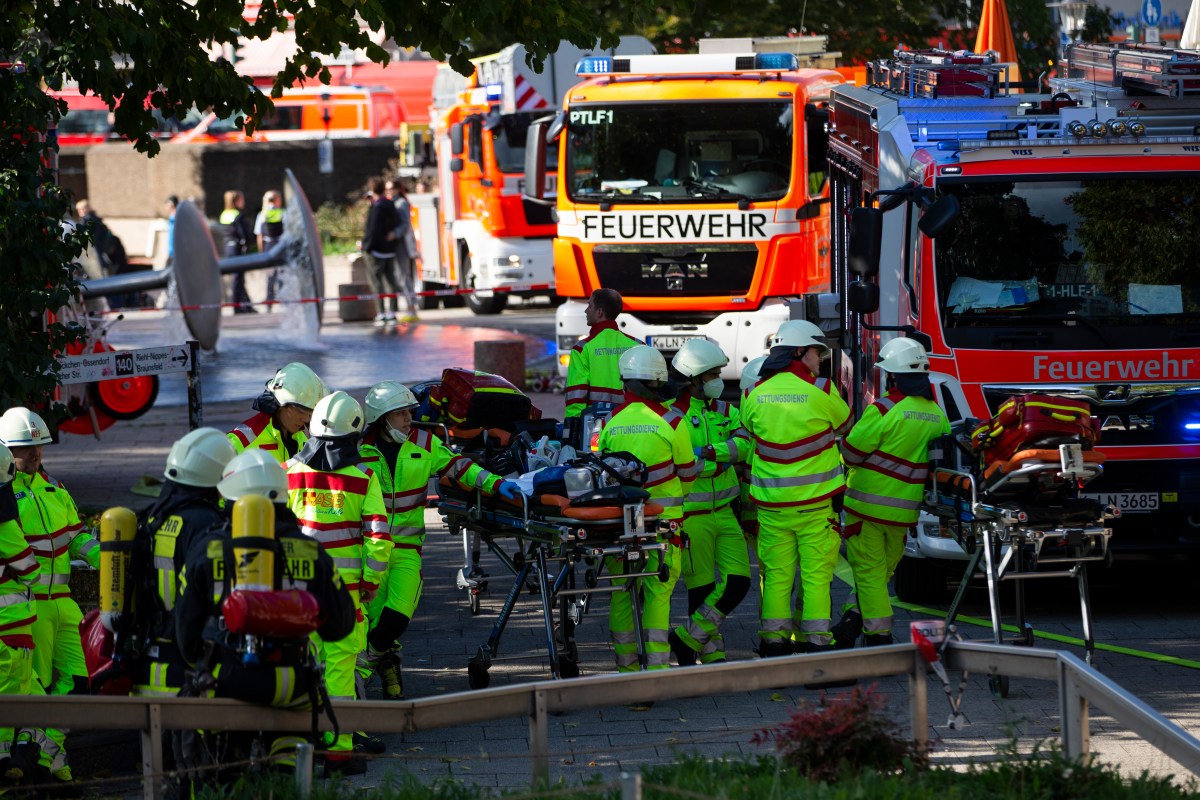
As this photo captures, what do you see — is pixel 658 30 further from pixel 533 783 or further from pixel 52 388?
pixel 533 783

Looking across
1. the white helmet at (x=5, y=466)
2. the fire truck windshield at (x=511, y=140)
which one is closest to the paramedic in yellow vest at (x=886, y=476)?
the white helmet at (x=5, y=466)

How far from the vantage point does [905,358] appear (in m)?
A: 9.12

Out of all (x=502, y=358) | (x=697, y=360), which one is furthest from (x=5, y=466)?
(x=502, y=358)

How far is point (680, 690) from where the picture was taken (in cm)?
601

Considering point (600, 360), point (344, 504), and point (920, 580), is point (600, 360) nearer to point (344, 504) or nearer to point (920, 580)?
point (920, 580)

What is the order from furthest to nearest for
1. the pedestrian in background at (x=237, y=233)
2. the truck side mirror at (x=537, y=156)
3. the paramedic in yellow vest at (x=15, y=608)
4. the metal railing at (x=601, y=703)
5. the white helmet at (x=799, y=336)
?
1. the pedestrian in background at (x=237, y=233)
2. the truck side mirror at (x=537, y=156)
3. the white helmet at (x=799, y=336)
4. the paramedic in yellow vest at (x=15, y=608)
5. the metal railing at (x=601, y=703)

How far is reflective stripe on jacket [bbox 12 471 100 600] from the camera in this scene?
776 cm

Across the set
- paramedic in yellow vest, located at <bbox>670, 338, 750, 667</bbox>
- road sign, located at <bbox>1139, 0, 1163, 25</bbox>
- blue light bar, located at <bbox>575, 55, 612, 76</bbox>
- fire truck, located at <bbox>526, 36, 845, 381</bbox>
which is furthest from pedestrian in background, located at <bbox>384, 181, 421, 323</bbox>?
paramedic in yellow vest, located at <bbox>670, 338, 750, 667</bbox>

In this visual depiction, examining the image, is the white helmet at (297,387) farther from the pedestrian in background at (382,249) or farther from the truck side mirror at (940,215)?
the pedestrian in background at (382,249)

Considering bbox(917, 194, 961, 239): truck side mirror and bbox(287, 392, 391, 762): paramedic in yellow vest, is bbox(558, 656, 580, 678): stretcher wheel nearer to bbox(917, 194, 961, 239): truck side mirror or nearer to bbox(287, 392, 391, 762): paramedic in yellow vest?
bbox(287, 392, 391, 762): paramedic in yellow vest

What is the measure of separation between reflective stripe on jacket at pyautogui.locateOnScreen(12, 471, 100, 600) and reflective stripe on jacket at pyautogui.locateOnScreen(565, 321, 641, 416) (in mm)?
4308

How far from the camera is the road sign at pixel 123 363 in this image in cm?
1234

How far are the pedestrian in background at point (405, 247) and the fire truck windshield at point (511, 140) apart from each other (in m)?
3.00

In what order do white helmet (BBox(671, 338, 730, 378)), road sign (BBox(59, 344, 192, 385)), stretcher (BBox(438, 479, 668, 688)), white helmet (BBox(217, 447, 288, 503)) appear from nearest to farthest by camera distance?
white helmet (BBox(217, 447, 288, 503)) → stretcher (BBox(438, 479, 668, 688)) → white helmet (BBox(671, 338, 730, 378)) → road sign (BBox(59, 344, 192, 385))
